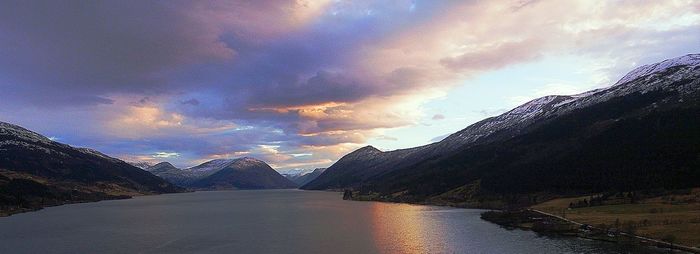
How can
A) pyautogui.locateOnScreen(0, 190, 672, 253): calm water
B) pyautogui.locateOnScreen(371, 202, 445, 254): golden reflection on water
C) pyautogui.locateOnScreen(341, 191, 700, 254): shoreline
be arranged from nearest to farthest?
pyautogui.locateOnScreen(341, 191, 700, 254): shoreline → pyautogui.locateOnScreen(0, 190, 672, 253): calm water → pyautogui.locateOnScreen(371, 202, 445, 254): golden reflection on water

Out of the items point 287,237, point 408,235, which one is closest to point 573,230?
point 408,235

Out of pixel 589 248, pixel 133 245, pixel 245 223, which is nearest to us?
pixel 589 248

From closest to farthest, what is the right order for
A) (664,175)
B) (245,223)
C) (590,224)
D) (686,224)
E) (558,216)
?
(686,224) → (590,224) → (558,216) → (245,223) → (664,175)

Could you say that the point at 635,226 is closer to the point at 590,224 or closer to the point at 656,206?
the point at 590,224

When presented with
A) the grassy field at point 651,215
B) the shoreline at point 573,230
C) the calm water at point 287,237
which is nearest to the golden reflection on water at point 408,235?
the calm water at point 287,237

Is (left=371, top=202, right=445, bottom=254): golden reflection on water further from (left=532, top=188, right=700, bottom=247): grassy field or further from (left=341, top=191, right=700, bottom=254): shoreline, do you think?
(left=532, top=188, right=700, bottom=247): grassy field

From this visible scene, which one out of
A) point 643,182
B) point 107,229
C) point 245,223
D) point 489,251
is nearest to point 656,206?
point 643,182

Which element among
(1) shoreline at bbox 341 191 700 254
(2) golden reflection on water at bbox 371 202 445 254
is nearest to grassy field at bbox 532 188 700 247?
(1) shoreline at bbox 341 191 700 254

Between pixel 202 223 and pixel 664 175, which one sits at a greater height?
pixel 664 175
